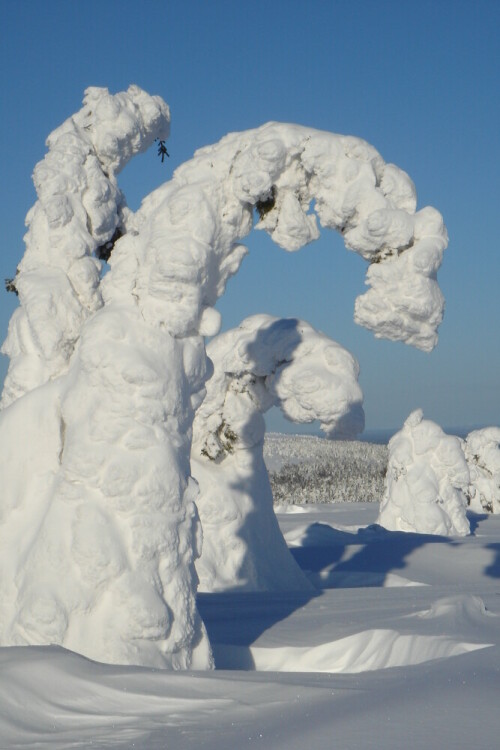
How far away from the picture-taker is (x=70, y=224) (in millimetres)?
13031

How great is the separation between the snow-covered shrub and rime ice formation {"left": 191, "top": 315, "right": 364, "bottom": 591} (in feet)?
81.3

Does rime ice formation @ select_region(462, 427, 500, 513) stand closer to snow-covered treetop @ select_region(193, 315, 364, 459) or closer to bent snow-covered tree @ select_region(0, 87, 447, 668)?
snow-covered treetop @ select_region(193, 315, 364, 459)

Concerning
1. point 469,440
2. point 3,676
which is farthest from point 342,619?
point 469,440

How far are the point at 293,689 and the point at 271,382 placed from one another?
6.04m

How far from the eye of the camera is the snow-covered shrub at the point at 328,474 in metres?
41.7

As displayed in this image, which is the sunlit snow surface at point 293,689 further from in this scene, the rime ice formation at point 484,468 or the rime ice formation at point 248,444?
the rime ice formation at point 484,468

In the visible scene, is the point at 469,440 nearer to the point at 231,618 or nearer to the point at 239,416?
the point at 239,416

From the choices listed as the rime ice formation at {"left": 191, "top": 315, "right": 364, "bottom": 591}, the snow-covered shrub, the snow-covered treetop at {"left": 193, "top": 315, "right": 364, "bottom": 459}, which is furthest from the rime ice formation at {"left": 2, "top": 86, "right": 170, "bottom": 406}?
the snow-covered shrub

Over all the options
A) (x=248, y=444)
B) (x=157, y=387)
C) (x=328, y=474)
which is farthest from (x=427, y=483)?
(x=328, y=474)

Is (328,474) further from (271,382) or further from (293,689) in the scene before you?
(293,689)

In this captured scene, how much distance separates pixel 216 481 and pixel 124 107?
600cm

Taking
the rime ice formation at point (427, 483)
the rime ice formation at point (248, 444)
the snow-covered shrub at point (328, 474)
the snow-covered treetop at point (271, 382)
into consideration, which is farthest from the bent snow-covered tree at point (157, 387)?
A: the snow-covered shrub at point (328, 474)

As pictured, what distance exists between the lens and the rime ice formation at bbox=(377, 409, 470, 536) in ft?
61.8

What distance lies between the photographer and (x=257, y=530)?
430 inches
